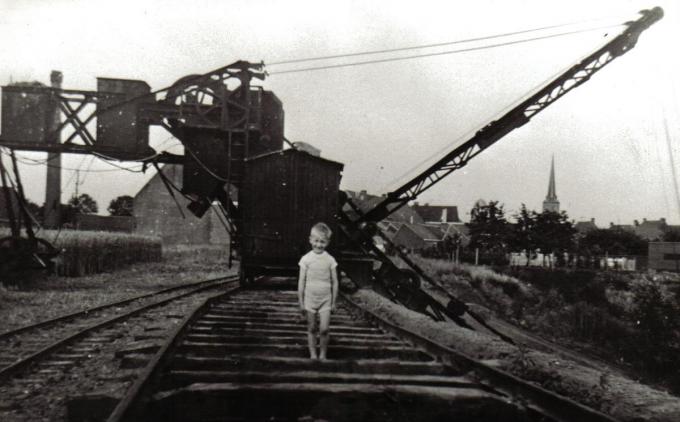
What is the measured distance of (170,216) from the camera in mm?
46844

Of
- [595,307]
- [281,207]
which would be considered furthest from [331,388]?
[595,307]

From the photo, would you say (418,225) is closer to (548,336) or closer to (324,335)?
(548,336)

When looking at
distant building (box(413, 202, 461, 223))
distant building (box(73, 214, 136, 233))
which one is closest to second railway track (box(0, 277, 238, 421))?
distant building (box(73, 214, 136, 233))

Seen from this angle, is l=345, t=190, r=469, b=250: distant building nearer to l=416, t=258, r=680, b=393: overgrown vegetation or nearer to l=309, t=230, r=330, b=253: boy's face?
l=416, t=258, r=680, b=393: overgrown vegetation

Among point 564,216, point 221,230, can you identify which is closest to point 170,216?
point 221,230

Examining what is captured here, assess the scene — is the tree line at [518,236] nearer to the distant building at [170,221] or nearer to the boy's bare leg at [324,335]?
the distant building at [170,221]

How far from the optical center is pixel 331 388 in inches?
150

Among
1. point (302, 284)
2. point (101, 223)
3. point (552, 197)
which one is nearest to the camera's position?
point (302, 284)

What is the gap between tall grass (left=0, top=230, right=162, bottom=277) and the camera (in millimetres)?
18219

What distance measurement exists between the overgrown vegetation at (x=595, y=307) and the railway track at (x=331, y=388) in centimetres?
2140

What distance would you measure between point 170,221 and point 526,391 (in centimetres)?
4539

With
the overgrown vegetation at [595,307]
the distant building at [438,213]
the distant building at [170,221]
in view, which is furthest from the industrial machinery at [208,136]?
the distant building at [438,213]

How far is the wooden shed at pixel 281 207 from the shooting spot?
12914mm

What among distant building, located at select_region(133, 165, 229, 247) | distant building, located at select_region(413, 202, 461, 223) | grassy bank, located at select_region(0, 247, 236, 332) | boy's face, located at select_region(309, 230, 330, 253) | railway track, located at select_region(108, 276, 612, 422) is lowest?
grassy bank, located at select_region(0, 247, 236, 332)
